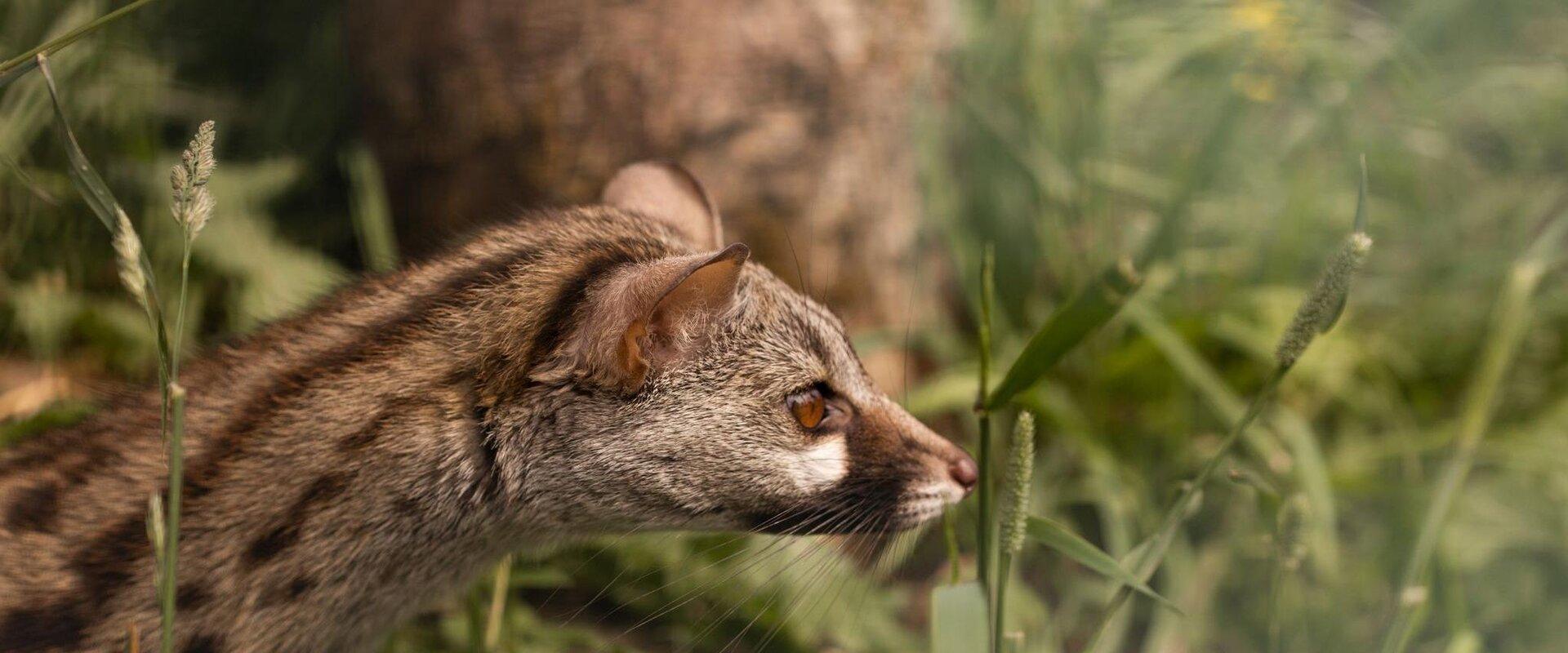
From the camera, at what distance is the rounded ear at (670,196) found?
119 inches

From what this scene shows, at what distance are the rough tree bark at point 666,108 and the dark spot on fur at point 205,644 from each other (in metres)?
2.00

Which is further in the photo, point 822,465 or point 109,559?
point 822,465

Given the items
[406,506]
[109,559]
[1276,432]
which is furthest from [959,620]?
[1276,432]

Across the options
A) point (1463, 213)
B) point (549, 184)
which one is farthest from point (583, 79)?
point (1463, 213)

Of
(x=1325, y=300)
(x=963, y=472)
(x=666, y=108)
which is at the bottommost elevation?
(x=963, y=472)

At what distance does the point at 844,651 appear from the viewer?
3430 mm

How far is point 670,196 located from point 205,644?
1442 millimetres

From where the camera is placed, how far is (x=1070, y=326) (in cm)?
223

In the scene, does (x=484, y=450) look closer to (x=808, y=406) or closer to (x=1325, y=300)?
Answer: (x=808, y=406)

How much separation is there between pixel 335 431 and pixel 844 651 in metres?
1.65

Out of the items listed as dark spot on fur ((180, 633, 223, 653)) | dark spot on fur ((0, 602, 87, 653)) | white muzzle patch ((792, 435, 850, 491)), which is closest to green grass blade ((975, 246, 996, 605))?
white muzzle patch ((792, 435, 850, 491))

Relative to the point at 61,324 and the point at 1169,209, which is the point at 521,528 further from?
the point at 61,324

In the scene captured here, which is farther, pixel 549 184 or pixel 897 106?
pixel 897 106

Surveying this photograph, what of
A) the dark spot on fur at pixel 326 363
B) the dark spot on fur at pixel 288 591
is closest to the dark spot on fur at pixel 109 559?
the dark spot on fur at pixel 326 363
